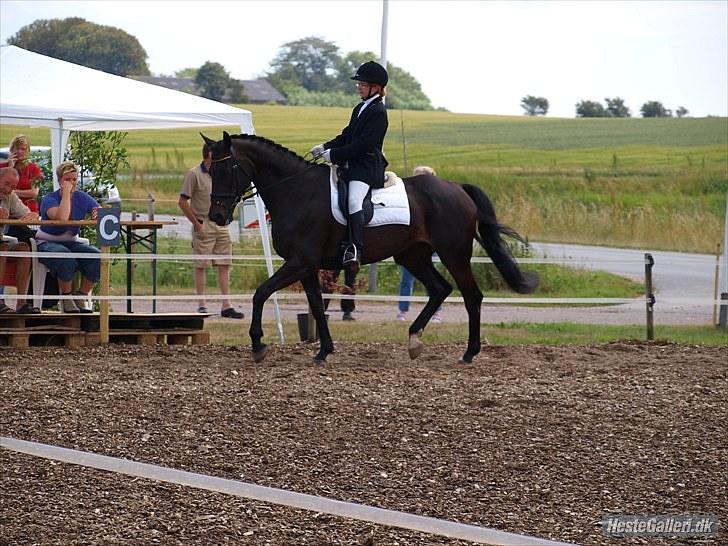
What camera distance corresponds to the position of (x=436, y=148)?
5278 cm

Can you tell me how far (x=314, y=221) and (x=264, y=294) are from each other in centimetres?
82

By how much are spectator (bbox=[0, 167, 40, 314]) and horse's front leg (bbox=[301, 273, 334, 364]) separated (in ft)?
9.28

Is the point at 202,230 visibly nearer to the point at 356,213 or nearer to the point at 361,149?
the point at 356,213

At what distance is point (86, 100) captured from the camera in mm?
13148

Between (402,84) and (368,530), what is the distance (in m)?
93.3

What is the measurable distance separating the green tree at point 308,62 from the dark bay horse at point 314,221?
277 ft

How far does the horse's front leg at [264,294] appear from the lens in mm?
11086

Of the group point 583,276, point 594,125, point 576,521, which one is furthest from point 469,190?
point 594,125

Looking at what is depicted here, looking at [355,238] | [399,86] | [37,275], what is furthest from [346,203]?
[399,86]

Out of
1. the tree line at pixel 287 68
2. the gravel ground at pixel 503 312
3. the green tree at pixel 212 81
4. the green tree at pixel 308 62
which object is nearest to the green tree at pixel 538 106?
the tree line at pixel 287 68

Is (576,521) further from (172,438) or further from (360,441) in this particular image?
(172,438)

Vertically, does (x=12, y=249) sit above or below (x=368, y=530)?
above

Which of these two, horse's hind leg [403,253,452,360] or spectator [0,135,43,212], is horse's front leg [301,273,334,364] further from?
spectator [0,135,43,212]

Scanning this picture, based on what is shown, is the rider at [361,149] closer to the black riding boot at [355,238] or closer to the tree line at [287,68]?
the black riding boot at [355,238]
